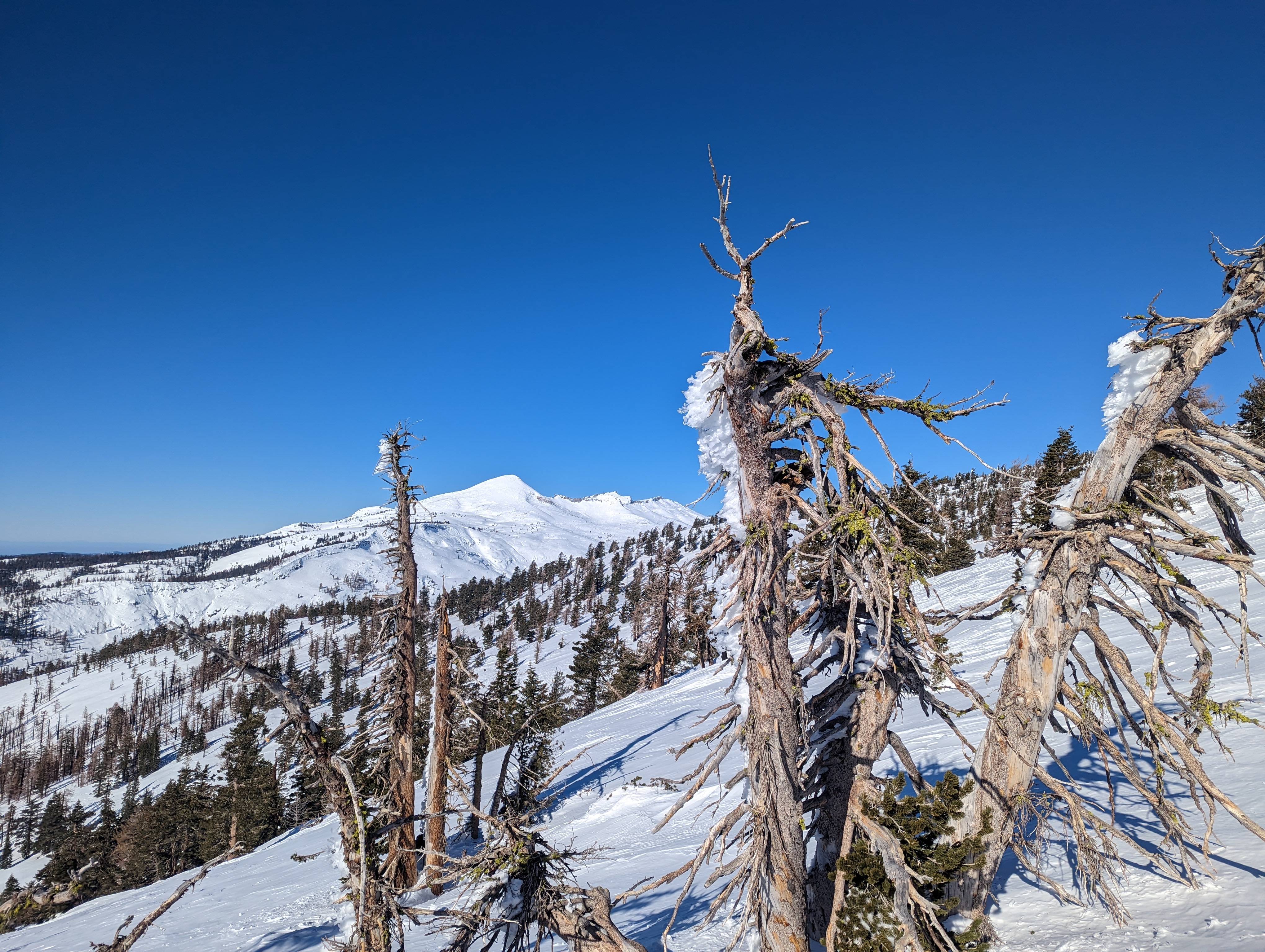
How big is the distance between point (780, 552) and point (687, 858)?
898cm

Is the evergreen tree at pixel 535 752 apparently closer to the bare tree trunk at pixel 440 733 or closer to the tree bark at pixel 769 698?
the bare tree trunk at pixel 440 733

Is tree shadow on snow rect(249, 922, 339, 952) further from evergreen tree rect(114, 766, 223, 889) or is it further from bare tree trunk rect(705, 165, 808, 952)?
evergreen tree rect(114, 766, 223, 889)

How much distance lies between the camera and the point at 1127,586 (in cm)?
470

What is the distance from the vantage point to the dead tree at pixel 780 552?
415 centimetres

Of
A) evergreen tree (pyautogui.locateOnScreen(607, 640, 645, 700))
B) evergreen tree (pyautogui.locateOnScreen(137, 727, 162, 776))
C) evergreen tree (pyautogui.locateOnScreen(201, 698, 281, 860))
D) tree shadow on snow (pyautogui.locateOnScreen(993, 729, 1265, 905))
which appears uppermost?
tree shadow on snow (pyautogui.locateOnScreen(993, 729, 1265, 905))

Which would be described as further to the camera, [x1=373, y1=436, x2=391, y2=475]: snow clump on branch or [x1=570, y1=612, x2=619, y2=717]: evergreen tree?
[x1=570, y1=612, x2=619, y2=717]: evergreen tree

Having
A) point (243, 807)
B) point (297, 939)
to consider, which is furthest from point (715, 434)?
point (243, 807)

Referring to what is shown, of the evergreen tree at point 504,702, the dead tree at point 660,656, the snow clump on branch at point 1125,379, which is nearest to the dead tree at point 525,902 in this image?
the snow clump on branch at point 1125,379

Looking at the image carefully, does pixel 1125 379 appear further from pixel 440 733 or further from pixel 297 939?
pixel 297 939

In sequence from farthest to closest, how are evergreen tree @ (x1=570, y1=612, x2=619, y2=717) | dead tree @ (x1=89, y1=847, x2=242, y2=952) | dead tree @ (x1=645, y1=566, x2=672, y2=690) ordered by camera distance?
evergreen tree @ (x1=570, y1=612, x2=619, y2=717) → dead tree @ (x1=645, y1=566, x2=672, y2=690) → dead tree @ (x1=89, y1=847, x2=242, y2=952)

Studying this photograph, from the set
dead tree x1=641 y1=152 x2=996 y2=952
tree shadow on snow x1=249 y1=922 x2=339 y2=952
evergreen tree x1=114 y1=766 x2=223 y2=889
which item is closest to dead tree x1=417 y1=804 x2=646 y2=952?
dead tree x1=641 y1=152 x2=996 y2=952

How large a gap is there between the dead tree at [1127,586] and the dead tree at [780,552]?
1.52 metres

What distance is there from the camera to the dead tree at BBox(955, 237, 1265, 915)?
4.53 meters

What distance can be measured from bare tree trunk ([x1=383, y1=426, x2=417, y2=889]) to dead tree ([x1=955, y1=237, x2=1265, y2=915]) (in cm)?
947
